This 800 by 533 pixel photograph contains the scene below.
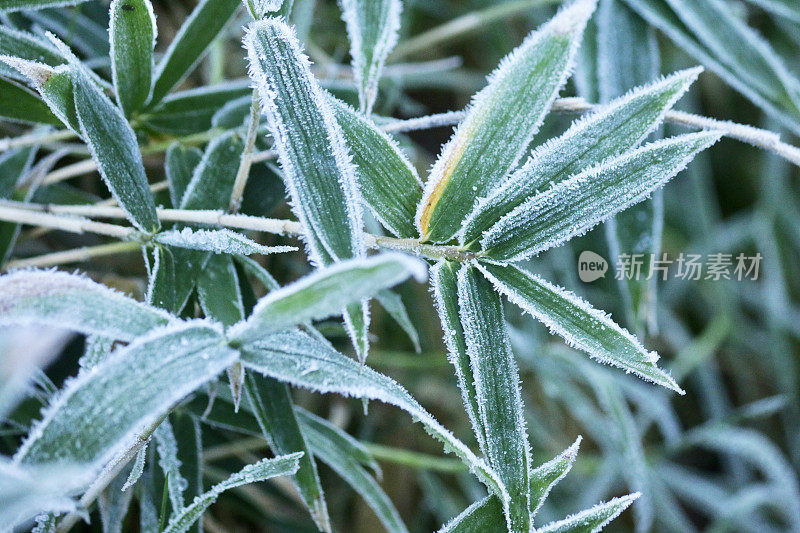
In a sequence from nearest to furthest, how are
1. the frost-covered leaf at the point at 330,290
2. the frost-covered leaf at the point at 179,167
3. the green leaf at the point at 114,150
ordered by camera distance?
the frost-covered leaf at the point at 330,290 → the green leaf at the point at 114,150 → the frost-covered leaf at the point at 179,167

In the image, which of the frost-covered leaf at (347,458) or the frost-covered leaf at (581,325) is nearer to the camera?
the frost-covered leaf at (581,325)

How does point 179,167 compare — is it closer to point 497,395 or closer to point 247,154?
point 247,154

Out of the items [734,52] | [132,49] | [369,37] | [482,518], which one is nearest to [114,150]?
[132,49]

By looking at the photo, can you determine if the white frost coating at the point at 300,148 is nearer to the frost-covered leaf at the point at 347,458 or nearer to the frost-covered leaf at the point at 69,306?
the frost-covered leaf at the point at 69,306

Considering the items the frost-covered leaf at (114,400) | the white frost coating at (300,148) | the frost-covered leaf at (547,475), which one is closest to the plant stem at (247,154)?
the white frost coating at (300,148)

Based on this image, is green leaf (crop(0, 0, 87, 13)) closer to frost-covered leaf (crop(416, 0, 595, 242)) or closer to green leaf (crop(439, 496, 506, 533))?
frost-covered leaf (crop(416, 0, 595, 242))

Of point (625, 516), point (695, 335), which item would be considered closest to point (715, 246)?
point (695, 335)
